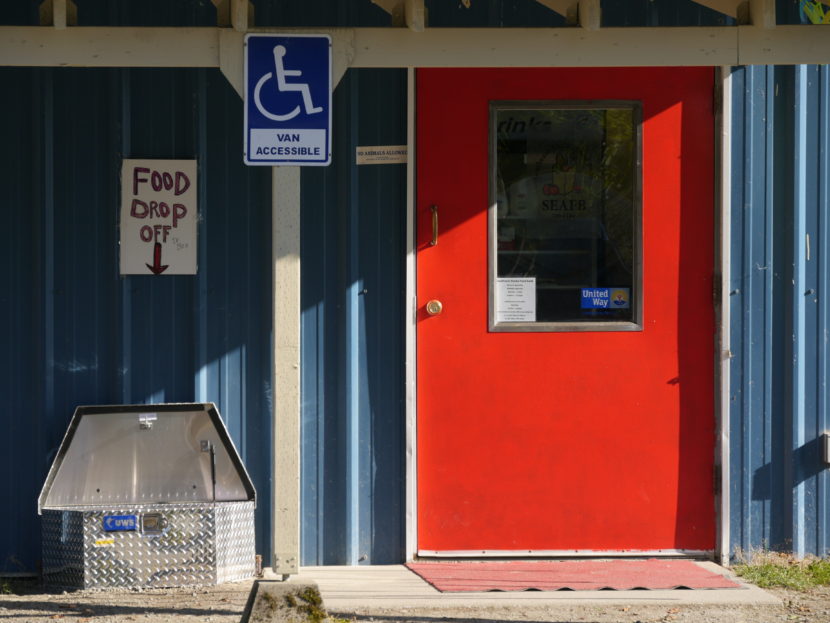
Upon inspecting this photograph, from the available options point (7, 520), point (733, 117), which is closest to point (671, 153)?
point (733, 117)

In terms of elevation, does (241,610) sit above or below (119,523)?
below

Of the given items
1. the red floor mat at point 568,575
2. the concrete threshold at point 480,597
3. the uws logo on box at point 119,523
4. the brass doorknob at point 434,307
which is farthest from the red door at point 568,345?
the uws logo on box at point 119,523

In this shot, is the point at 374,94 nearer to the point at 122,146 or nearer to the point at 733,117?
the point at 122,146

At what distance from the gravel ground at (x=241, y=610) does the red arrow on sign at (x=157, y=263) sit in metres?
1.66

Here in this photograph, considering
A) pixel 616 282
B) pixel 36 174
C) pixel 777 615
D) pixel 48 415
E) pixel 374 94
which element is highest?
pixel 374 94

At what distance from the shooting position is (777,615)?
5516 millimetres

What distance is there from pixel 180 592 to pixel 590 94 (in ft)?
11.1

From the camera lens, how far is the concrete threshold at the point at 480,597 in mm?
5627

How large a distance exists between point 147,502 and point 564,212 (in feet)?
8.84

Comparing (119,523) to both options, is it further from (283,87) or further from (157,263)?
(283,87)

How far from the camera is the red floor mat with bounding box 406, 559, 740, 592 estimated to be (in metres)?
5.88

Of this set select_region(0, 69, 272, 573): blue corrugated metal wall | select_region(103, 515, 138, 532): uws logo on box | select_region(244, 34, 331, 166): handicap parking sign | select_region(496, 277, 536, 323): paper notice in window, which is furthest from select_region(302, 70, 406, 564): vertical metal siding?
select_region(244, 34, 331, 166): handicap parking sign

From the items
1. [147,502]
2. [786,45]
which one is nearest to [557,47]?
[786,45]

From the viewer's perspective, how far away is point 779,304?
6336 mm
